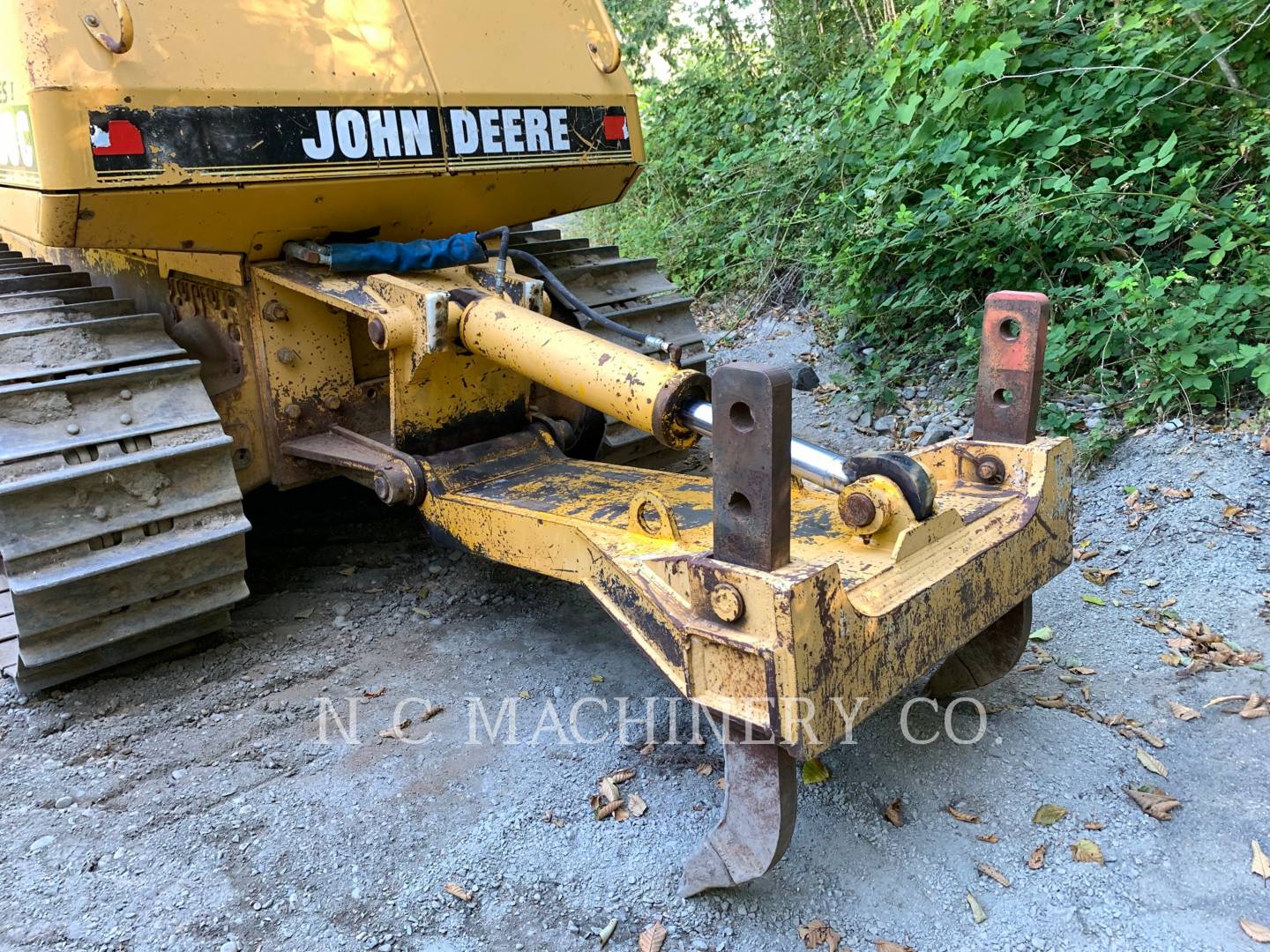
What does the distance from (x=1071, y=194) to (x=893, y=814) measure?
11.2ft

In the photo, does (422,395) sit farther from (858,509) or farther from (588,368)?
(858,509)

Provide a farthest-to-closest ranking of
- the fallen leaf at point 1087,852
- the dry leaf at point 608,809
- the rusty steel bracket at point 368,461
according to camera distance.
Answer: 1. the rusty steel bracket at point 368,461
2. the dry leaf at point 608,809
3. the fallen leaf at point 1087,852

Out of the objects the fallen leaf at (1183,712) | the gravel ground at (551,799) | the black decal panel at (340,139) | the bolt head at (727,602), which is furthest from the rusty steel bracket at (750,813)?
the black decal panel at (340,139)

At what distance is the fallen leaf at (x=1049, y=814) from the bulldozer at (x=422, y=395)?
429 millimetres

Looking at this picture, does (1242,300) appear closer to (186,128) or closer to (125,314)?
(186,128)

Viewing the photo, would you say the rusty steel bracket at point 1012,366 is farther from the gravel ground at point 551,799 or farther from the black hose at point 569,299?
the black hose at point 569,299

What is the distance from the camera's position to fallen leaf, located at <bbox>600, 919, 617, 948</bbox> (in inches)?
87.7

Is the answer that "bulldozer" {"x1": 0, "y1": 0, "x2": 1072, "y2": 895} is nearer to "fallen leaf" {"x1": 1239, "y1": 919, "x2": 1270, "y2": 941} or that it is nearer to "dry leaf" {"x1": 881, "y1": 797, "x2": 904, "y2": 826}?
"dry leaf" {"x1": 881, "y1": 797, "x2": 904, "y2": 826}

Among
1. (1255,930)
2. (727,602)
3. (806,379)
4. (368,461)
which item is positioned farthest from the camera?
(806,379)

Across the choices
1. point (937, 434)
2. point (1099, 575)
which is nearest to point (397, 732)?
point (1099, 575)

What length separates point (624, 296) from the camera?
4469mm

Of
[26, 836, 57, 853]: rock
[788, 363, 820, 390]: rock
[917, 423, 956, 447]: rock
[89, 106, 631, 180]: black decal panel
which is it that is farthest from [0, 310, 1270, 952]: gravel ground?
[788, 363, 820, 390]: rock

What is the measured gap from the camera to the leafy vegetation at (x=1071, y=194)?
4375mm

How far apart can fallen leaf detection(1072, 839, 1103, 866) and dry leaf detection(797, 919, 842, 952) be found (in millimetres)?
618
